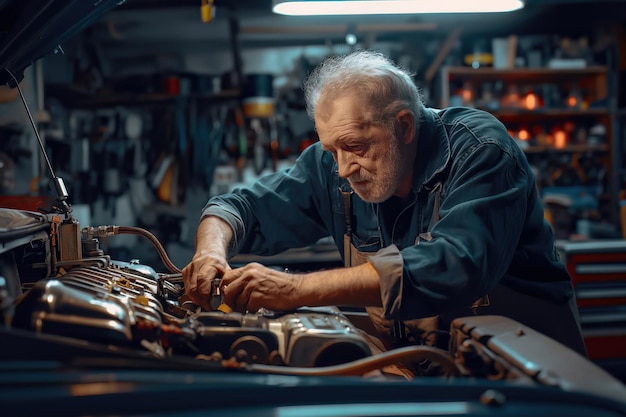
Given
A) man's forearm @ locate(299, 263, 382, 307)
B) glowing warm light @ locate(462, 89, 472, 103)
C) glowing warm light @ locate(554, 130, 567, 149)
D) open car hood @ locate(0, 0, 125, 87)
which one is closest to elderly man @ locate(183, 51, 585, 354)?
man's forearm @ locate(299, 263, 382, 307)

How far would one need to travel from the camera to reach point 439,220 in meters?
1.51

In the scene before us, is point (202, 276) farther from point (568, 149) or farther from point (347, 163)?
point (568, 149)

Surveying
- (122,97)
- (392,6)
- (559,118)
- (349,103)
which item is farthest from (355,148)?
(559,118)

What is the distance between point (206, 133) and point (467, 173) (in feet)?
12.3

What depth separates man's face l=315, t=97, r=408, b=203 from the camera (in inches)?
66.3

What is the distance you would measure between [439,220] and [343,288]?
0.32m

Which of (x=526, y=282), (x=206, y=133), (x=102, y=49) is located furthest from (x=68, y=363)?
(x=102, y=49)

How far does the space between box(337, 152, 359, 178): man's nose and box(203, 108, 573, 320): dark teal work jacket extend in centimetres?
18

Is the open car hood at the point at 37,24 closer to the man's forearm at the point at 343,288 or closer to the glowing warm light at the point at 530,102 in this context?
the man's forearm at the point at 343,288

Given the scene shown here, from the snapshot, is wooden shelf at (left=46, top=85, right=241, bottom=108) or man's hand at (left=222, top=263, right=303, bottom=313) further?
wooden shelf at (left=46, top=85, right=241, bottom=108)

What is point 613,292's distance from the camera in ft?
12.9

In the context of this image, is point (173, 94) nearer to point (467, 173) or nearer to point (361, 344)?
point (467, 173)

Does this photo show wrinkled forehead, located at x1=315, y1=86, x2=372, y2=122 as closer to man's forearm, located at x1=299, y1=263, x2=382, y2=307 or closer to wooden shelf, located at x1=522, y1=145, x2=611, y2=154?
man's forearm, located at x1=299, y1=263, x2=382, y2=307

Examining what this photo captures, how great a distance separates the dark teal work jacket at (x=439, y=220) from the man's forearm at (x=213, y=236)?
0.04 meters
